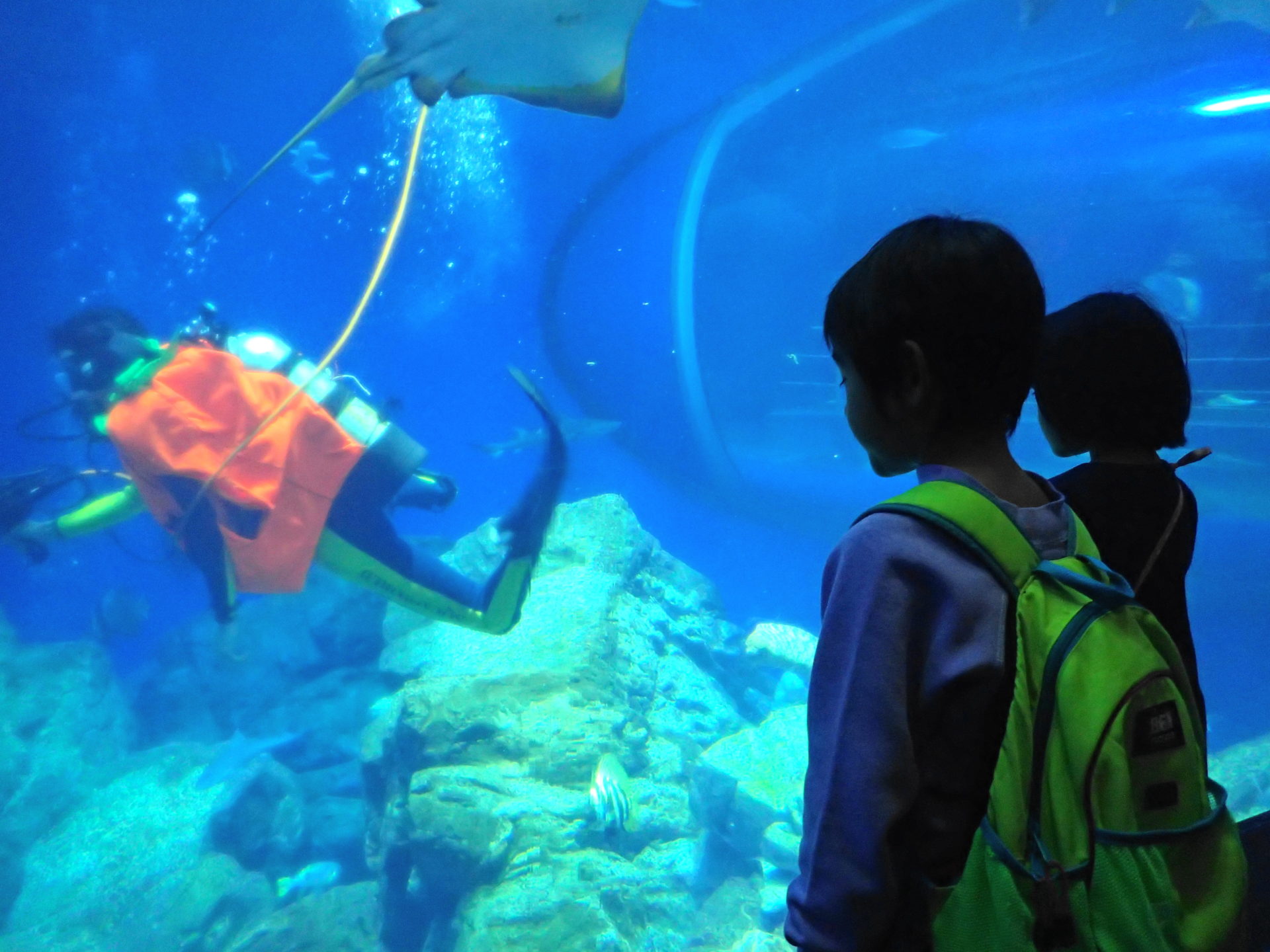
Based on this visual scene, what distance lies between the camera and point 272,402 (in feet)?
11.3

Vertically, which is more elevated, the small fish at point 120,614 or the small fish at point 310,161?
the small fish at point 310,161

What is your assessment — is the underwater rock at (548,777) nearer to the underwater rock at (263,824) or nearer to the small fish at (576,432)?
the underwater rock at (263,824)

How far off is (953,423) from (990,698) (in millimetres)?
258

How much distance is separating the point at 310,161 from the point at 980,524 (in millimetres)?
12083

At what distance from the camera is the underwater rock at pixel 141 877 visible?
537 centimetres

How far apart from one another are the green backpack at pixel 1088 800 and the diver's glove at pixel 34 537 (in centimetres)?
411

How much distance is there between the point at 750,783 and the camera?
15.3 ft

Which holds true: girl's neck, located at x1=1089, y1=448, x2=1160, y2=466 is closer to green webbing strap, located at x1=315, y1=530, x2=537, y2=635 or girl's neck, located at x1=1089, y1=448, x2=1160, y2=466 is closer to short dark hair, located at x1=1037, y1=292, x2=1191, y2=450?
short dark hair, located at x1=1037, y1=292, x2=1191, y2=450

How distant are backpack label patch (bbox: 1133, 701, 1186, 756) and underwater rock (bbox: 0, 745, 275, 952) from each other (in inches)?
264

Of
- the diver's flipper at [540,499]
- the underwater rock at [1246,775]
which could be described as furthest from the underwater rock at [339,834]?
the underwater rock at [1246,775]

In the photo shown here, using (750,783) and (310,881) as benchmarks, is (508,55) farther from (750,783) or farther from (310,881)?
(310,881)

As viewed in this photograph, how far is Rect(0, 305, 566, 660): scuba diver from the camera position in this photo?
3178mm

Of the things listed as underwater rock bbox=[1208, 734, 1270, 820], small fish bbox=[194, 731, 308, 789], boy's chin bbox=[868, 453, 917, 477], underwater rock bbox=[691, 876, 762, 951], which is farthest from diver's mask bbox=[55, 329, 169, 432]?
underwater rock bbox=[1208, 734, 1270, 820]

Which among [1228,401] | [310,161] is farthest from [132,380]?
[310,161]
